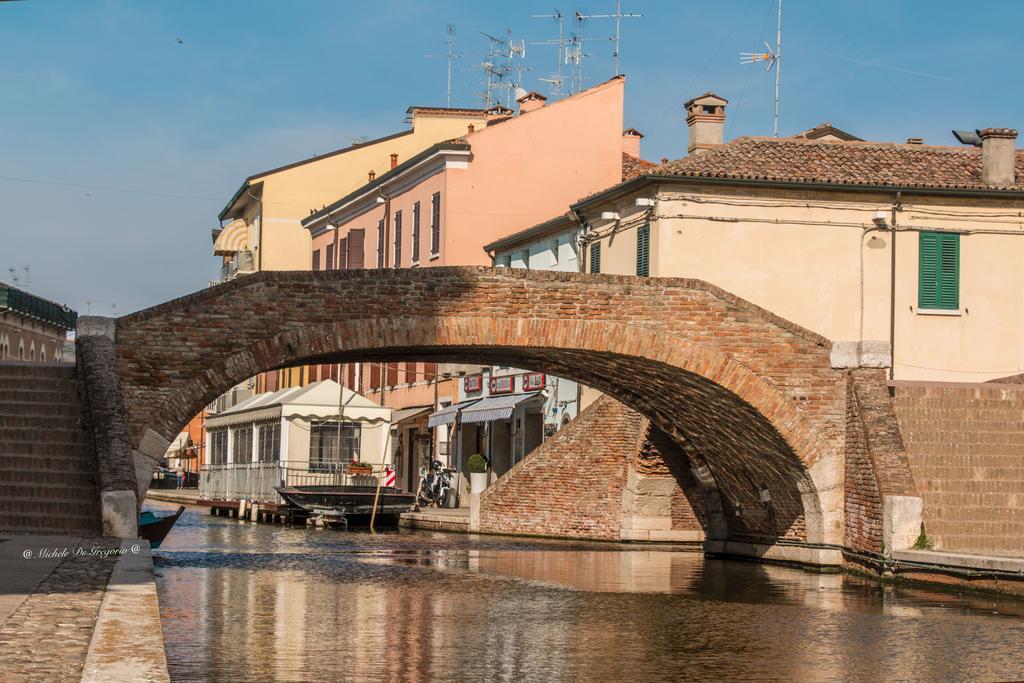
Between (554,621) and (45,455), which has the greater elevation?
(45,455)

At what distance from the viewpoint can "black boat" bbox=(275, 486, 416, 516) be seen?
32.3m

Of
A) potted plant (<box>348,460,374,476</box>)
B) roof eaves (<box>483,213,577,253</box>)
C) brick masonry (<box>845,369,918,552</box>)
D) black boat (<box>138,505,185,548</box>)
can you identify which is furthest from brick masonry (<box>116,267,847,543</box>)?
potted plant (<box>348,460,374,476</box>)

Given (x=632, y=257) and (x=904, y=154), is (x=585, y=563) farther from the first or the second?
(x=904, y=154)

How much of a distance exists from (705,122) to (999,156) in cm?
580

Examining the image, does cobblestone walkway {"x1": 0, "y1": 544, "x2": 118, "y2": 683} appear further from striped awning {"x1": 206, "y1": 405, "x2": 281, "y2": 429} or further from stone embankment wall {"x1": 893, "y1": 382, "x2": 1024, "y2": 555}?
striped awning {"x1": 206, "y1": 405, "x2": 281, "y2": 429}

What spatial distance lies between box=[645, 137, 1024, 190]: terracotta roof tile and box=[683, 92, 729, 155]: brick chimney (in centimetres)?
121

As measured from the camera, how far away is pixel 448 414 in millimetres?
37312

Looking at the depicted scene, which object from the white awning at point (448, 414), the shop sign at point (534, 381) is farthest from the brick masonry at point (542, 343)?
the white awning at point (448, 414)

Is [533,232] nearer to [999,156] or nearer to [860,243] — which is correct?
[860,243]

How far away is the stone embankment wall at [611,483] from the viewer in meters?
26.9

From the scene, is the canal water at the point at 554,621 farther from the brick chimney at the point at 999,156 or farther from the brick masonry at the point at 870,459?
the brick chimney at the point at 999,156

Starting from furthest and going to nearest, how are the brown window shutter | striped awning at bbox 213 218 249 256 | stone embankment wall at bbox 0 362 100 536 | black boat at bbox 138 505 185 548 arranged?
striped awning at bbox 213 218 249 256
the brown window shutter
black boat at bbox 138 505 185 548
stone embankment wall at bbox 0 362 100 536

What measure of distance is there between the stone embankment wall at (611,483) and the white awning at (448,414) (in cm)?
768

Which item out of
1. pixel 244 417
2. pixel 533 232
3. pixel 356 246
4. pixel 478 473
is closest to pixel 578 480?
pixel 478 473
